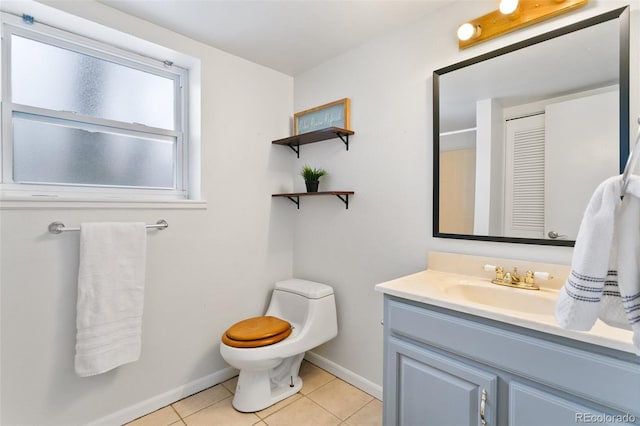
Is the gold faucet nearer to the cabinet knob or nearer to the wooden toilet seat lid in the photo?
the cabinet knob

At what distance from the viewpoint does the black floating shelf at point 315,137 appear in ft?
6.38

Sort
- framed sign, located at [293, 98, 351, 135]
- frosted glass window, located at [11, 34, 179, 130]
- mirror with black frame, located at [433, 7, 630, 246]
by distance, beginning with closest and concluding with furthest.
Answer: mirror with black frame, located at [433, 7, 630, 246], frosted glass window, located at [11, 34, 179, 130], framed sign, located at [293, 98, 351, 135]

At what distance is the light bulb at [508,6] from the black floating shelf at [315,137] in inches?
37.2

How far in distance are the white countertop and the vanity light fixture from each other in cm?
114

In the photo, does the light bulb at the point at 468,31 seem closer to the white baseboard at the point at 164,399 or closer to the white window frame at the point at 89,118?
the white window frame at the point at 89,118

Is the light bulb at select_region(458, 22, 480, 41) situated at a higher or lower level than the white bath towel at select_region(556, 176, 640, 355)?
Answer: higher

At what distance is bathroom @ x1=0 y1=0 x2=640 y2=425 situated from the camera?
1.41 meters

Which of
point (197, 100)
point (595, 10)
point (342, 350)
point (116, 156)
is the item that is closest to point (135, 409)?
point (342, 350)

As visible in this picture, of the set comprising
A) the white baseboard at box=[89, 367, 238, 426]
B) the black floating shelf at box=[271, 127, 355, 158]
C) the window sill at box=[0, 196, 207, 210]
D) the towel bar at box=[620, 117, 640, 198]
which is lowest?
the white baseboard at box=[89, 367, 238, 426]

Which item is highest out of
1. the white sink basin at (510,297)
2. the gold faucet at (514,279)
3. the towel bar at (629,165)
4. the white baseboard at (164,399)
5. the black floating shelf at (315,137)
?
the black floating shelf at (315,137)

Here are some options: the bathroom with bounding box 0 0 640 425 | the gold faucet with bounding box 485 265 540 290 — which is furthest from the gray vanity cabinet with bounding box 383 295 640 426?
the bathroom with bounding box 0 0 640 425

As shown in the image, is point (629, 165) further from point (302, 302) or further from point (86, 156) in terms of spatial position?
point (86, 156)

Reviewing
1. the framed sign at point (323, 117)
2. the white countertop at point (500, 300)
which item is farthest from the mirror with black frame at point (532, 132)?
the framed sign at point (323, 117)

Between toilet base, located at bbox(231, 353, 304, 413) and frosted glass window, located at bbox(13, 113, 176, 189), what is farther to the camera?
toilet base, located at bbox(231, 353, 304, 413)
